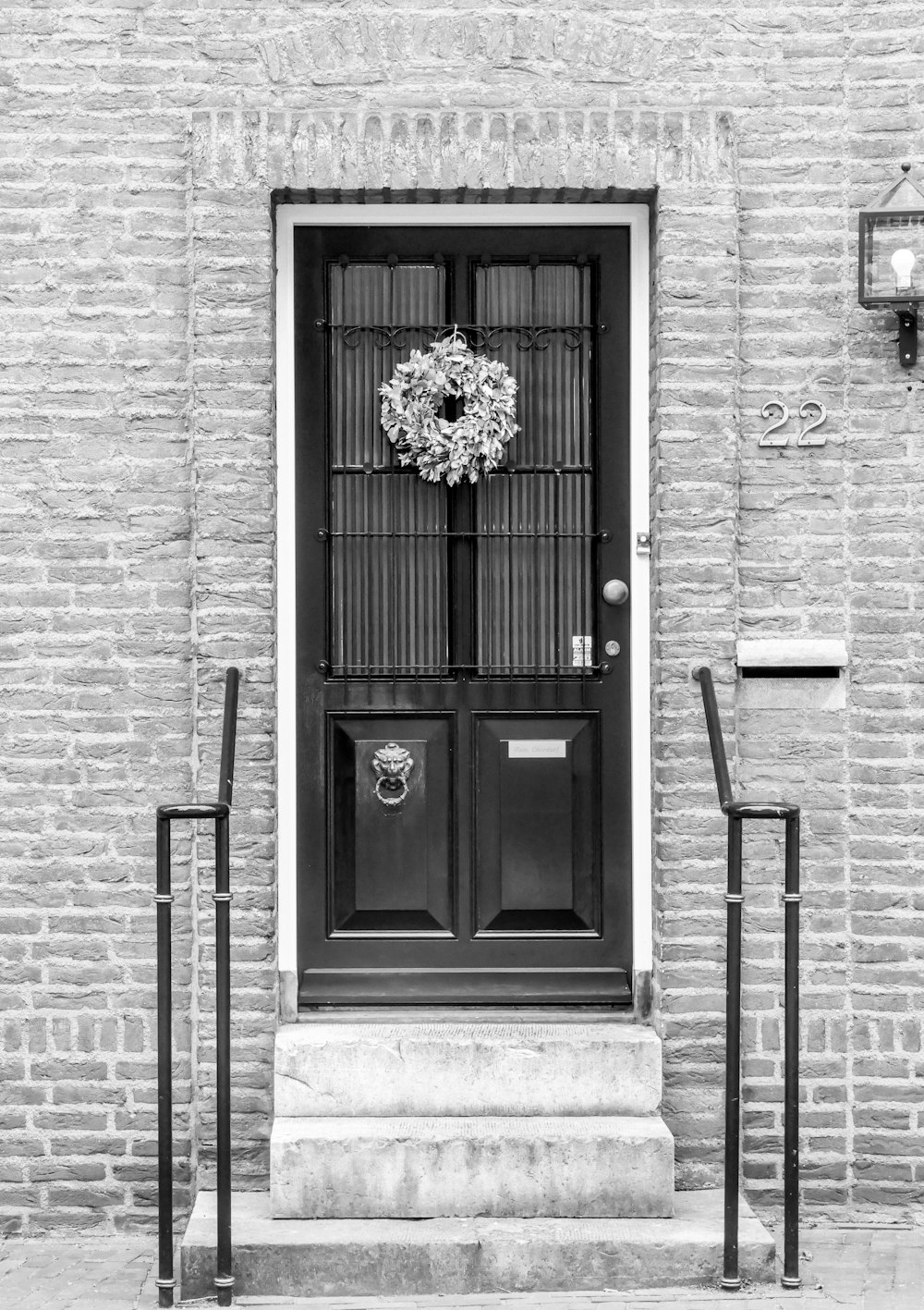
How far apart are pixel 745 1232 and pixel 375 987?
4.33 ft

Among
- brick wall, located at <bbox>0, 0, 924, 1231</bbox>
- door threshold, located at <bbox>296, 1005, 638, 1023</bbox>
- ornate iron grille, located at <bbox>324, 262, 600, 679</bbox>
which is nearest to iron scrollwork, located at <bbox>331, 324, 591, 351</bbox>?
ornate iron grille, located at <bbox>324, 262, 600, 679</bbox>

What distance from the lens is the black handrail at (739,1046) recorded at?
371cm

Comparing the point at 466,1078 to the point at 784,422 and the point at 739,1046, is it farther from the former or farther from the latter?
the point at 784,422

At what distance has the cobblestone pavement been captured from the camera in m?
3.68

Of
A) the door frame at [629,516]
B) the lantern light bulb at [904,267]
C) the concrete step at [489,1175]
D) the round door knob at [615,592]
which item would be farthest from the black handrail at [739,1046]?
the lantern light bulb at [904,267]

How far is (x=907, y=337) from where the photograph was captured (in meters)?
4.22

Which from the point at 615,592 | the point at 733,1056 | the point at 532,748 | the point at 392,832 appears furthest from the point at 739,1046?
the point at 615,592

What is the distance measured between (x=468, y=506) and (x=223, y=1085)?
1.89 meters

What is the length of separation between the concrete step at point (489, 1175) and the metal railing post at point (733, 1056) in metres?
0.26

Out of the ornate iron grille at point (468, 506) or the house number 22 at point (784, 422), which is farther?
the ornate iron grille at point (468, 506)

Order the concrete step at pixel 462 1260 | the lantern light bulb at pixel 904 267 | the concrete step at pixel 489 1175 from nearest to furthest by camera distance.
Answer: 1. the concrete step at pixel 462 1260
2. the concrete step at pixel 489 1175
3. the lantern light bulb at pixel 904 267

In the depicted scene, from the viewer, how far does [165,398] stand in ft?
13.9

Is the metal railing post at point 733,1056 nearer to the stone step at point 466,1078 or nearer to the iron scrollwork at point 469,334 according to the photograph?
the stone step at point 466,1078

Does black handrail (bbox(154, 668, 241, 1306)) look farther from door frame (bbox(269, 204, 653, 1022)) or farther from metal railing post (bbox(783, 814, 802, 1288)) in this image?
metal railing post (bbox(783, 814, 802, 1288))
